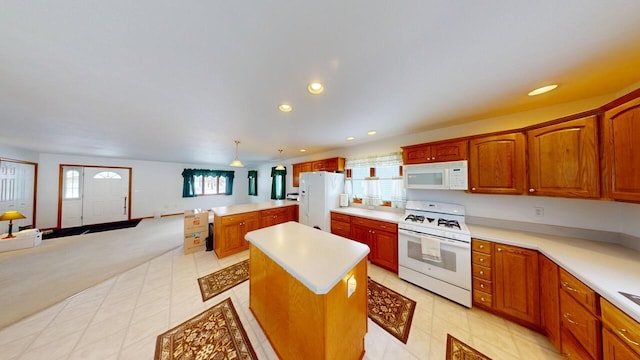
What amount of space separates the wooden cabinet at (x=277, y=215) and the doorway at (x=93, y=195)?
5.60 metres

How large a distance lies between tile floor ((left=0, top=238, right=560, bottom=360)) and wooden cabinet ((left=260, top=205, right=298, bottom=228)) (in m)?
1.67

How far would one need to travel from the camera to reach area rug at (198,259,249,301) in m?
2.31

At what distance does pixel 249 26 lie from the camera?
97 centimetres

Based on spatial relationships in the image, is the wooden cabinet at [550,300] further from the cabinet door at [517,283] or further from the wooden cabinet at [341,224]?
the wooden cabinet at [341,224]

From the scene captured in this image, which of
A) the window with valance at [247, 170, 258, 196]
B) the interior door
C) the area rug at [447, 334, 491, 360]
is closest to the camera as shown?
the area rug at [447, 334, 491, 360]

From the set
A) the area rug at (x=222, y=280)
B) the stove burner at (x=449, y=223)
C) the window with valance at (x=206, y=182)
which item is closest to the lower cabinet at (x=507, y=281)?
the stove burner at (x=449, y=223)

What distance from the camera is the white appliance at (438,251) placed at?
2053 mm

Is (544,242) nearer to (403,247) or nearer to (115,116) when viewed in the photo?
(403,247)

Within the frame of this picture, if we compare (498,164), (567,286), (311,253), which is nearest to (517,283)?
(567,286)

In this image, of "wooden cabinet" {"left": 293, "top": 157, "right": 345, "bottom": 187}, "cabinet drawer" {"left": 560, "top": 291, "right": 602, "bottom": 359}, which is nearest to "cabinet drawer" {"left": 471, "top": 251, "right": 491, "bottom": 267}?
"cabinet drawer" {"left": 560, "top": 291, "right": 602, "bottom": 359}

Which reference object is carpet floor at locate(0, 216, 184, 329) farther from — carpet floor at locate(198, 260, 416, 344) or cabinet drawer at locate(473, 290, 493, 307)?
cabinet drawer at locate(473, 290, 493, 307)

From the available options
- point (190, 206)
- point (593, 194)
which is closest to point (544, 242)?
point (593, 194)

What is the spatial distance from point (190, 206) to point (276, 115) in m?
7.01

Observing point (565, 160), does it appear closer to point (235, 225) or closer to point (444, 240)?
point (444, 240)
